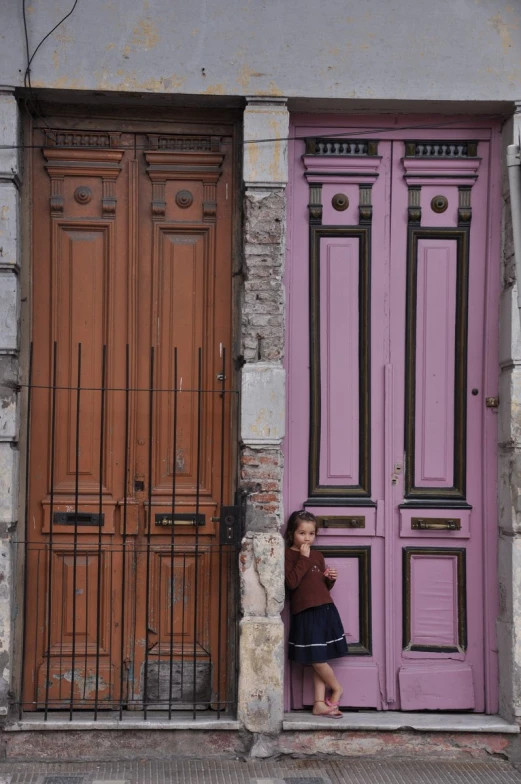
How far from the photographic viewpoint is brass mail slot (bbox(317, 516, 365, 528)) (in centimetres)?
561

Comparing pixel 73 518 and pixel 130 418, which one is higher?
pixel 130 418

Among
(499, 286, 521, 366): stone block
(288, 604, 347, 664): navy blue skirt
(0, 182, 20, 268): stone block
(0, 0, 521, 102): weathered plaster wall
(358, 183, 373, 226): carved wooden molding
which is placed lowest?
(288, 604, 347, 664): navy blue skirt

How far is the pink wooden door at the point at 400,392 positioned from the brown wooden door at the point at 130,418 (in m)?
0.53

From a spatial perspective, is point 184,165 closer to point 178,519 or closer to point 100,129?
point 100,129

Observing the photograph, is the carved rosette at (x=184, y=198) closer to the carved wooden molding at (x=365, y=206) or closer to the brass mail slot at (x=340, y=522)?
the carved wooden molding at (x=365, y=206)

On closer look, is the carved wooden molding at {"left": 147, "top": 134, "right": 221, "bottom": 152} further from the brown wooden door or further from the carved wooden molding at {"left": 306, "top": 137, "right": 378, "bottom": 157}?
the carved wooden molding at {"left": 306, "top": 137, "right": 378, "bottom": 157}

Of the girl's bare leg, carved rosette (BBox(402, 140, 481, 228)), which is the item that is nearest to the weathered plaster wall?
carved rosette (BBox(402, 140, 481, 228))

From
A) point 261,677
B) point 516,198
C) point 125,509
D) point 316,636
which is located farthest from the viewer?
point 125,509

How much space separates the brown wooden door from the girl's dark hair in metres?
0.41

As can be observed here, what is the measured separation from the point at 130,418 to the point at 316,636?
1.68 m

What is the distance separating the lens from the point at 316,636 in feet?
17.7

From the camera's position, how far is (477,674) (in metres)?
5.63

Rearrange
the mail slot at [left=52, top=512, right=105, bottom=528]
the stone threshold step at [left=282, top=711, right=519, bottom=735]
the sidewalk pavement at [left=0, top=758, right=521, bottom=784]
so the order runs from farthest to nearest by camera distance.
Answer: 1. the mail slot at [left=52, top=512, right=105, bottom=528]
2. the stone threshold step at [left=282, top=711, right=519, bottom=735]
3. the sidewalk pavement at [left=0, top=758, right=521, bottom=784]

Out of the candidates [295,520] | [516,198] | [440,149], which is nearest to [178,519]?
[295,520]
